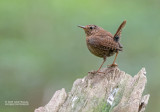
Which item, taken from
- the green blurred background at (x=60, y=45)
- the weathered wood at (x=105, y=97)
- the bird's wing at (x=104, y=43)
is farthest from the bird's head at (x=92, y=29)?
the weathered wood at (x=105, y=97)

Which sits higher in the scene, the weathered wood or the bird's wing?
the bird's wing

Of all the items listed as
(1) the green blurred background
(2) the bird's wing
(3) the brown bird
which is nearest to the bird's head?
(3) the brown bird

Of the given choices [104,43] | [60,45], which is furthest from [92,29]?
[60,45]

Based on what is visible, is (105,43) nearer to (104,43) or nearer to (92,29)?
(104,43)

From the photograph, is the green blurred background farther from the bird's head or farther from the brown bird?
the brown bird

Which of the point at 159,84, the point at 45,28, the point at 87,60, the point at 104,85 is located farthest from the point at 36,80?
the point at 104,85

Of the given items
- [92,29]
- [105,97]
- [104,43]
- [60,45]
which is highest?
[60,45]

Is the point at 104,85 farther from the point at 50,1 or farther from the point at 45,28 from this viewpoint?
the point at 50,1
